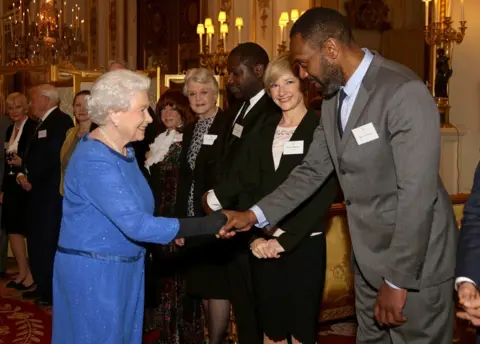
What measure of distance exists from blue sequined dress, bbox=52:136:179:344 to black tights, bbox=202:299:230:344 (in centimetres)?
129

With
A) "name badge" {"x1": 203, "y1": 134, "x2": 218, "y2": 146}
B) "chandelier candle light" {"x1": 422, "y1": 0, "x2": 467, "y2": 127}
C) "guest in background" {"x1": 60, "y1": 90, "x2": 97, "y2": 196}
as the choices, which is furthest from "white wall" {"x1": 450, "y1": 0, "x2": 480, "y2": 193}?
"name badge" {"x1": 203, "y1": 134, "x2": 218, "y2": 146}

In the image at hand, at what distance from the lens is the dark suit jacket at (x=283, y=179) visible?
309 centimetres

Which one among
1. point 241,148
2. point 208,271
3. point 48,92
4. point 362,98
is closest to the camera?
point 362,98

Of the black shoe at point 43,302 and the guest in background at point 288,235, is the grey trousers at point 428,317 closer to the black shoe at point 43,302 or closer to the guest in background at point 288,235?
the guest in background at point 288,235

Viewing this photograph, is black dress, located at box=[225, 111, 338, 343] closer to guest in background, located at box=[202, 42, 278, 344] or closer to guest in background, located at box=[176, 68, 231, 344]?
guest in background, located at box=[202, 42, 278, 344]

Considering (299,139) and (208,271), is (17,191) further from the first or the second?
(299,139)

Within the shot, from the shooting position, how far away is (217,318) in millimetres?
3863

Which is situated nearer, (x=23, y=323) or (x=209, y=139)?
(x=209, y=139)

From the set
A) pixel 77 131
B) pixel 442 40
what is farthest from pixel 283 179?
pixel 442 40

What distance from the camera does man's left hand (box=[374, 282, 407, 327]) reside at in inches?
85.4

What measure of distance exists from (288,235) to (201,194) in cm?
98

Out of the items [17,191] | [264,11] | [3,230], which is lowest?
[3,230]

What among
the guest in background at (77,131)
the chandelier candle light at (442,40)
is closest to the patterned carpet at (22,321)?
the guest in background at (77,131)

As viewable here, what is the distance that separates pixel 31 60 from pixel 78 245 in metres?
9.41
